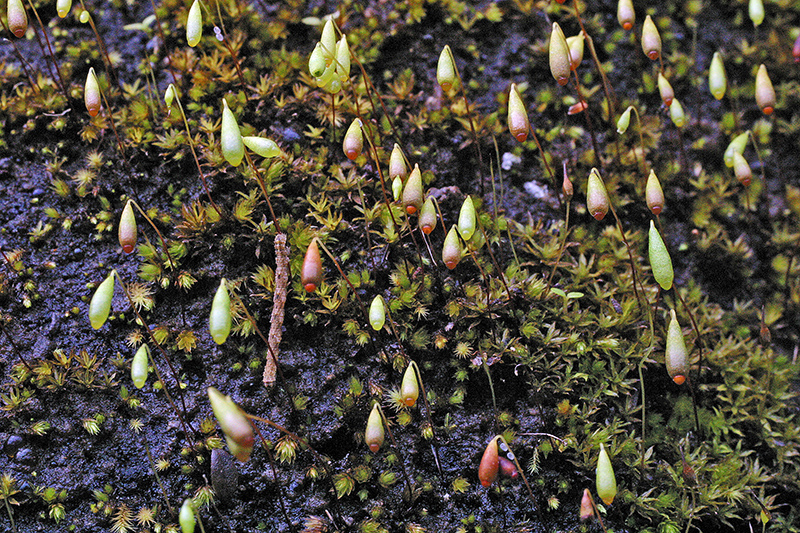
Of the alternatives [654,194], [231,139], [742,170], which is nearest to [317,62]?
[231,139]

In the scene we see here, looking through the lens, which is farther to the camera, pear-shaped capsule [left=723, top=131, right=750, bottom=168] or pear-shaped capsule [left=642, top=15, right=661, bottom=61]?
pear-shaped capsule [left=723, top=131, right=750, bottom=168]

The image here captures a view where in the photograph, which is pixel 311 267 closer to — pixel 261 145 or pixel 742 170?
pixel 261 145

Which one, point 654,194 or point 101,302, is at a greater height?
point 101,302

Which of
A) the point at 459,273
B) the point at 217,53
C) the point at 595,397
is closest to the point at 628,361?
the point at 595,397

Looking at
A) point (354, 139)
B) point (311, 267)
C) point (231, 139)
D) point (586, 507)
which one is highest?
point (231, 139)

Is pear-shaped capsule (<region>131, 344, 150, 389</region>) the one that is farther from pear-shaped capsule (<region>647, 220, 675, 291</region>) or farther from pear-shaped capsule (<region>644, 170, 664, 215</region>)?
pear-shaped capsule (<region>644, 170, 664, 215</region>)

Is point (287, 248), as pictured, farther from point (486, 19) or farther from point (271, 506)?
point (486, 19)

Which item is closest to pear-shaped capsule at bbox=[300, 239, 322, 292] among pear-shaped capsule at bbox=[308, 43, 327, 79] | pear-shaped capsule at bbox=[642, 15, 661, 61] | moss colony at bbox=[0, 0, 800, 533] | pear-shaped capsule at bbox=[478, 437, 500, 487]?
moss colony at bbox=[0, 0, 800, 533]

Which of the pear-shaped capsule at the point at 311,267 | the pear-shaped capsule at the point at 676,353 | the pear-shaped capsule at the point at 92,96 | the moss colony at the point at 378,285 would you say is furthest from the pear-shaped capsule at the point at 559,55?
the pear-shaped capsule at the point at 92,96
